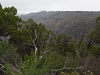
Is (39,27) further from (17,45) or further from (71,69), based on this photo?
(71,69)

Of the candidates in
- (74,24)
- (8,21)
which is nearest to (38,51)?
(8,21)

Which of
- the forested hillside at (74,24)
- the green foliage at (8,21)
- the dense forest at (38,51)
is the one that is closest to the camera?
the dense forest at (38,51)

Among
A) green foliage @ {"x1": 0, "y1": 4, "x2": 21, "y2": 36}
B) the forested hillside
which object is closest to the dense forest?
green foliage @ {"x1": 0, "y1": 4, "x2": 21, "y2": 36}

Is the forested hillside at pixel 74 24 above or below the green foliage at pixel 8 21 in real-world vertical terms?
below

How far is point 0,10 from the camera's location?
1589 cm

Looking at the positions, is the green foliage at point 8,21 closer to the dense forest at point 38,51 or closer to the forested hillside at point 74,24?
the dense forest at point 38,51

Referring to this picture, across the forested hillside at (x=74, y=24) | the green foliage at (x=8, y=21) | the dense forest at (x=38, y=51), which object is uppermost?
the green foliage at (x=8, y=21)

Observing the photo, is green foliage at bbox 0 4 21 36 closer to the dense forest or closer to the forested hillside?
the dense forest

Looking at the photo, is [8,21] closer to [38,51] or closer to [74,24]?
[38,51]

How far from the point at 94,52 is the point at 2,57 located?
1080 centimetres

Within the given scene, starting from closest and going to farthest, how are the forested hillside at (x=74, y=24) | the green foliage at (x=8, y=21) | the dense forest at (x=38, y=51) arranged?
the dense forest at (x=38, y=51) < the green foliage at (x=8, y=21) < the forested hillside at (x=74, y=24)

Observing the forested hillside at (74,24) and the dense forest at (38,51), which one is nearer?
the dense forest at (38,51)

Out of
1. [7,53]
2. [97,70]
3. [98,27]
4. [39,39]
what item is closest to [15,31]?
[39,39]

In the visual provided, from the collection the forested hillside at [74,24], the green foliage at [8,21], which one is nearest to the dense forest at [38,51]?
the green foliage at [8,21]
